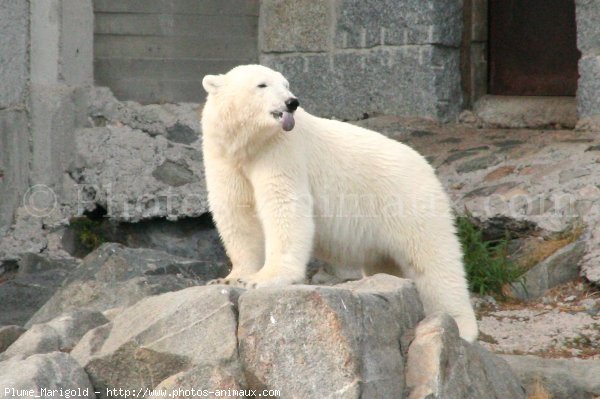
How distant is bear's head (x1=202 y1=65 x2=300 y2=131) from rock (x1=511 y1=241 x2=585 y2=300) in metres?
2.19

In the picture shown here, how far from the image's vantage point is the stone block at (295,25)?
7832 mm

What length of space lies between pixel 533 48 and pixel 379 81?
1.15 metres

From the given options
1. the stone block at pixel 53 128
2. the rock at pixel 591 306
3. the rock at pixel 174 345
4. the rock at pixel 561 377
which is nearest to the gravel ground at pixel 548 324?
the rock at pixel 591 306

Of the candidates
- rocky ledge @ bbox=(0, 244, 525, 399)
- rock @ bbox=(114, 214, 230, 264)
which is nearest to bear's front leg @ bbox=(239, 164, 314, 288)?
rocky ledge @ bbox=(0, 244, 525, 399)

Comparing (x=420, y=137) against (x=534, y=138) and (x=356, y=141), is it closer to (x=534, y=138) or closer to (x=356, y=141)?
(x=534, y=138)

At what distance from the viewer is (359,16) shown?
768 centimetres

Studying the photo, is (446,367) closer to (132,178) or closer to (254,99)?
(254,99)

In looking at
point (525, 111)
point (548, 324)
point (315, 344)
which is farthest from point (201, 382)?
point (525, 111)

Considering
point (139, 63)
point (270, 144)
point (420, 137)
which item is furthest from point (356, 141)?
point (139, 63)

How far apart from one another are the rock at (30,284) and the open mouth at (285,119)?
95.7 inches

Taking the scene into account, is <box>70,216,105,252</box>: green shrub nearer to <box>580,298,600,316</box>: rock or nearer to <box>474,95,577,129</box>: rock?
<box>474,95,577,129</box>: rock

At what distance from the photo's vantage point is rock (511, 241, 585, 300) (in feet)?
19.8

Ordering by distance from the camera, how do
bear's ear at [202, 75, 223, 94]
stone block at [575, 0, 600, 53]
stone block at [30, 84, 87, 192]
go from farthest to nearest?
stone block at [30, 84, 87, 192] < stone block at [575, 0, 600, 53] < bear's ear at [202, 75, 223, 94]

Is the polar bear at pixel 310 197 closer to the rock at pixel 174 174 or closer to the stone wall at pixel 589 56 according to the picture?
the stone wall at pixel 589 56
